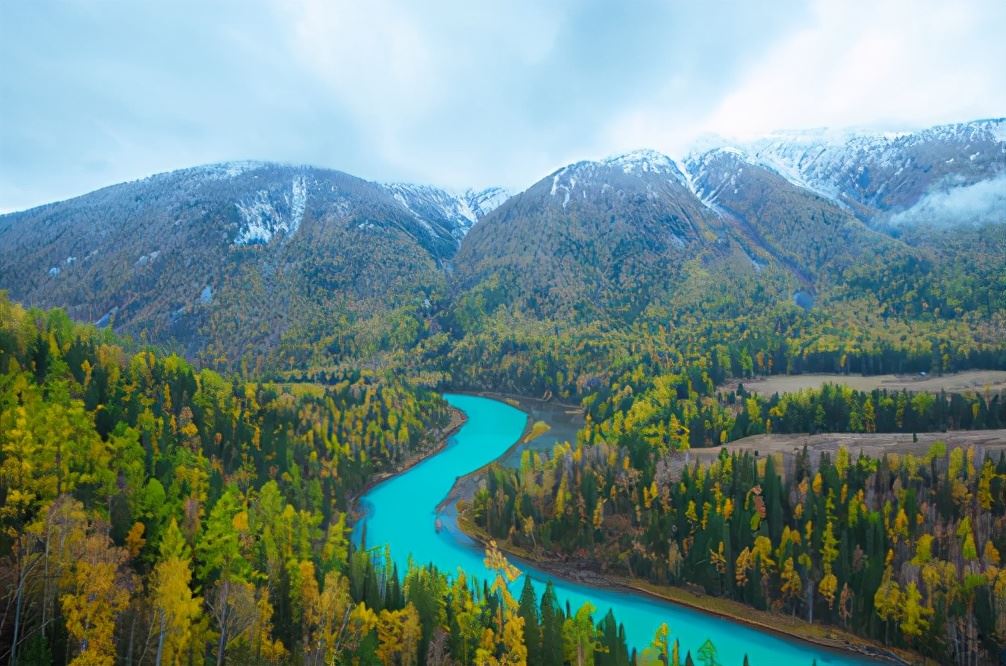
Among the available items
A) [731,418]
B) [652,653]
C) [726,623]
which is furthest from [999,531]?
[731,418]

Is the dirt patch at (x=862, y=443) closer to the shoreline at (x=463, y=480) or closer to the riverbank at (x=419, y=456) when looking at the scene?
the shoreline at (x=463, y=480)

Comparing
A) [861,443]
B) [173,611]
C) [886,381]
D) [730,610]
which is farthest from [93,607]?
[886,381]

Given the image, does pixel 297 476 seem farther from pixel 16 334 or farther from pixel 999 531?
→ pixel 999 531

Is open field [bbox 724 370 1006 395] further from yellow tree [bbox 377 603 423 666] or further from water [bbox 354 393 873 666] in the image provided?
yellow tree [bbox 377 603 423 666]

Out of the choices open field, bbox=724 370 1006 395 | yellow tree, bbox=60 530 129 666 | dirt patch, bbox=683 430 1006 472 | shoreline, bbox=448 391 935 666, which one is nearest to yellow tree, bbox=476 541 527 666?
yellow tree, bbox=60 530 129 666

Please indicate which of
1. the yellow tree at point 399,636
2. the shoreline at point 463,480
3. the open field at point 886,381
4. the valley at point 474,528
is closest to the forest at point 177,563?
the yellow tree at point 399,636
